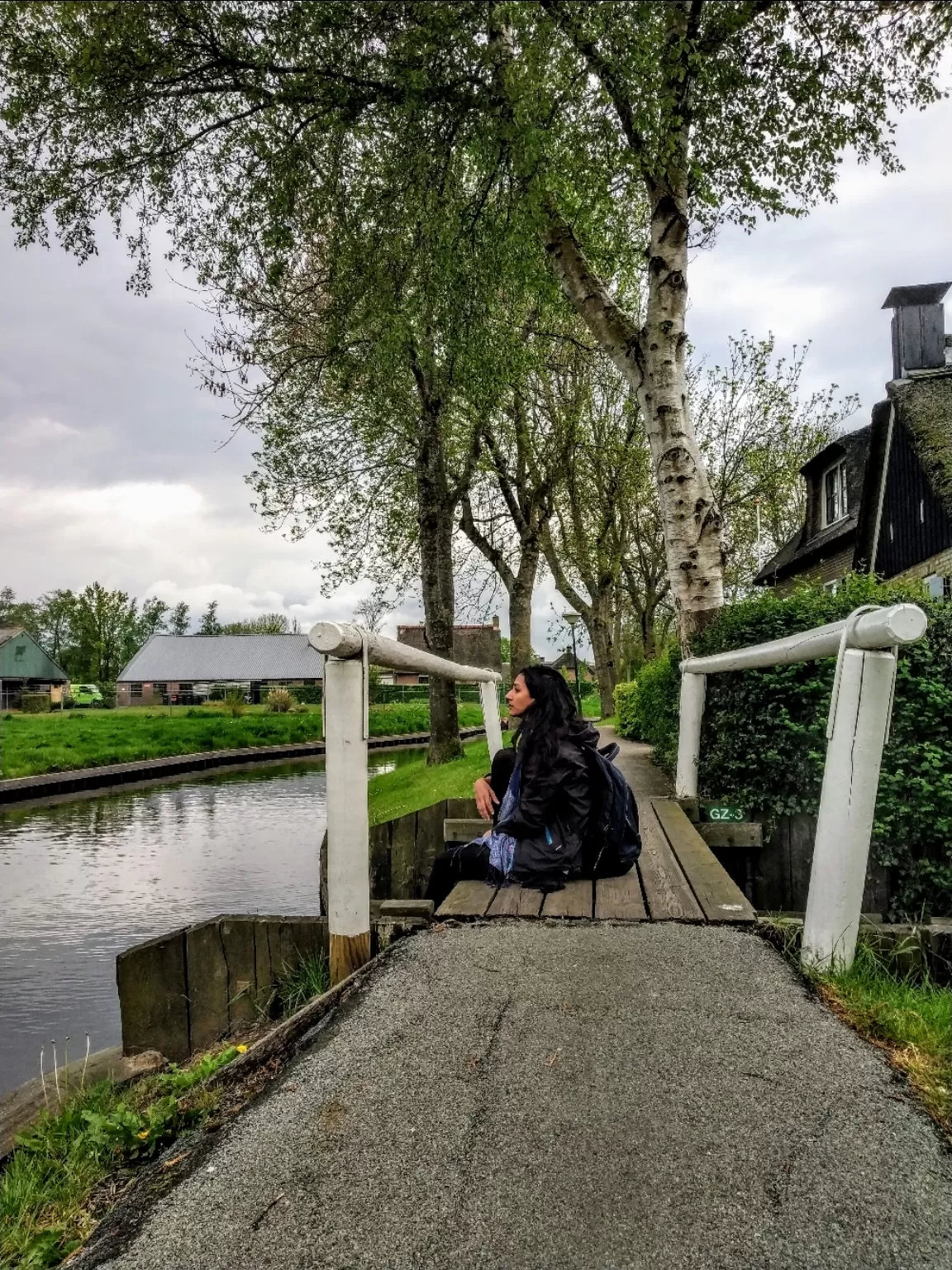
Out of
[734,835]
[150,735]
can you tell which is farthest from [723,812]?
[150,735]

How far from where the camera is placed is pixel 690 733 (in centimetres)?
575

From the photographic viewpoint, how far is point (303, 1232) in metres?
1.40

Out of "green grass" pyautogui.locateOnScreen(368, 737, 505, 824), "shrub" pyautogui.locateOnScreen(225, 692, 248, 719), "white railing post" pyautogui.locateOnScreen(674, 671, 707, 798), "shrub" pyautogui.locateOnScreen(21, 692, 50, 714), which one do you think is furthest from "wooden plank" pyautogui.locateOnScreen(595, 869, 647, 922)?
"shrub" pyautogui.locateOnScreen(21, 692, 50, 714)

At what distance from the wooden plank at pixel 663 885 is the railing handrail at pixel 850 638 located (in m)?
1.00

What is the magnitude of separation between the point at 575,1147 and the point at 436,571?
13820 mm

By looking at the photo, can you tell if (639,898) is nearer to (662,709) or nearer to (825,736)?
(825,736)

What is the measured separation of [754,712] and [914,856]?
1130 millimetres

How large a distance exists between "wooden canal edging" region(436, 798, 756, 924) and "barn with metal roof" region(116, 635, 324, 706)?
57853mm

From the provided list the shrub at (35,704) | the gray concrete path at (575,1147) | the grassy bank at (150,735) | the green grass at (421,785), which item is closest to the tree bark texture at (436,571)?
the green grass at (421,785)

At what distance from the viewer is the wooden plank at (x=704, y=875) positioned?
3.11 metres

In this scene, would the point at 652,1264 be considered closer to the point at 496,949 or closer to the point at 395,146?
the point at 496,949

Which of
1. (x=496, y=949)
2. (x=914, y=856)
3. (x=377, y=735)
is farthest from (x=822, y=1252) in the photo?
(x=377, y=735)

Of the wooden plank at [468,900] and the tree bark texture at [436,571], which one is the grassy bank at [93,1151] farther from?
the tree bark texture at [436,571]

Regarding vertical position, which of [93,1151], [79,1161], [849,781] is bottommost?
[79,1161]
